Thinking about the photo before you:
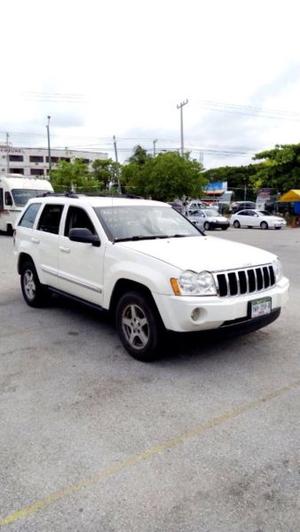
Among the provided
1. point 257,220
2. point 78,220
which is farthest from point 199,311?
point 257,220

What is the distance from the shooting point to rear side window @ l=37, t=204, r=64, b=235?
568 centimetres

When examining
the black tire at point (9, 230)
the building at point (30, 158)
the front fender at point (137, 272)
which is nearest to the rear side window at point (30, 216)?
the front fender at point (137, 272)

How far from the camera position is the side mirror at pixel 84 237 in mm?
4668

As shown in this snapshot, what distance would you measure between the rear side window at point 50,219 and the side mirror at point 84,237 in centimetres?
104

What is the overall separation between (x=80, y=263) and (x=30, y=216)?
76.4 inches

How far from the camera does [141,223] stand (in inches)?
201

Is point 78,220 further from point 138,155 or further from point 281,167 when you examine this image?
point 138,155

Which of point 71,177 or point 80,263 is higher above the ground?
point 71,177

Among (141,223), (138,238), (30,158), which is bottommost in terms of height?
(138,238)

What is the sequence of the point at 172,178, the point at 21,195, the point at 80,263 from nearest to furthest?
the point at 80,263 < the point at 21,195 < the point at 172,178

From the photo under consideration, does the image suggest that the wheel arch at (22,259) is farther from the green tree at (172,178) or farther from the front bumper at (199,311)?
the green tree at (172,178)

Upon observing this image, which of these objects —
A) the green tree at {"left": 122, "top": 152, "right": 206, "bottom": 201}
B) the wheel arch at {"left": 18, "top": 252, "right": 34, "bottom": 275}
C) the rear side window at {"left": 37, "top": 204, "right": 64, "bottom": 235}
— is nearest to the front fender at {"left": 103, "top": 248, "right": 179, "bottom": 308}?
the rear side window at {"left": 37, "top": 204, "right": 64, "bottom": 235}

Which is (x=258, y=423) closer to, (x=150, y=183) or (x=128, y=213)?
(x=128, y=213)

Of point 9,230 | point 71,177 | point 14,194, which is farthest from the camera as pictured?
point 71,177
